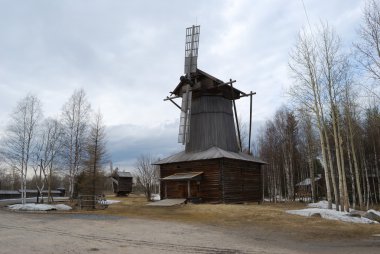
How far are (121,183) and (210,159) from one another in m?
34.8

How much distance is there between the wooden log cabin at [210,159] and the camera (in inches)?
1128

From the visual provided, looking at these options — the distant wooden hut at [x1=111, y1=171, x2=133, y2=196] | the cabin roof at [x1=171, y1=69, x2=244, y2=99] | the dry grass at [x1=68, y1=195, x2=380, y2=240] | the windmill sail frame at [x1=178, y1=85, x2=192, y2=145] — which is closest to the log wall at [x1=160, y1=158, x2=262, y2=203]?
the windmill sail frame at [x1=178, y1=85, x2=192, y2=145]

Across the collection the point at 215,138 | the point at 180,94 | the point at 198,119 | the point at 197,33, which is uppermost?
the point at 197,33

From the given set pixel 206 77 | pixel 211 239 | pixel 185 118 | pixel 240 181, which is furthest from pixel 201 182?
pixel 211 239

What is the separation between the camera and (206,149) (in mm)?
31172

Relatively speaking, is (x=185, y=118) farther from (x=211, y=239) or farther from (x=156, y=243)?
(x=156, y=243)

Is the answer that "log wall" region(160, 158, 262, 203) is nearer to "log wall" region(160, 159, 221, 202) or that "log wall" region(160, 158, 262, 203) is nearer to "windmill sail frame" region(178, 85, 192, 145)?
"log wall" region(160, 159, 221, 202)

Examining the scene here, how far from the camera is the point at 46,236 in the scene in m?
11.9

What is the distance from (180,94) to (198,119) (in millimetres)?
3549

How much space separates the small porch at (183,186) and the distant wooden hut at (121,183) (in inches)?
1165

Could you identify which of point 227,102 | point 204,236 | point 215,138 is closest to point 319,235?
point 204,236

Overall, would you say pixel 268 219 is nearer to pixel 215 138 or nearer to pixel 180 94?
pixel 215 138

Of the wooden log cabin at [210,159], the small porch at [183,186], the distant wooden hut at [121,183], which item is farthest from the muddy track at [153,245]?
the distant wooden hut at [121,183]

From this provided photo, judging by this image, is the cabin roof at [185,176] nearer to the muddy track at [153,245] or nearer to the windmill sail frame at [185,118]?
the windmill sail frame at [185,118]
